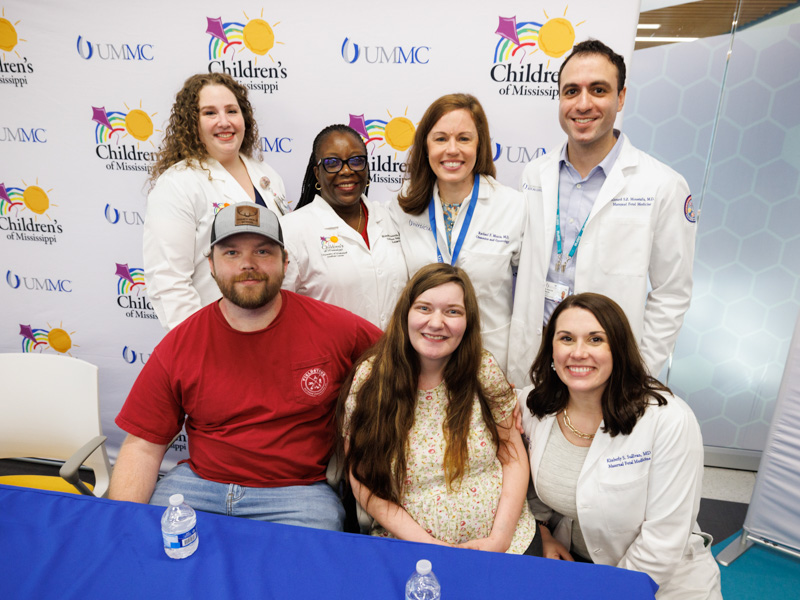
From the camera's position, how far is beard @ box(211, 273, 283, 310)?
1.74 metres

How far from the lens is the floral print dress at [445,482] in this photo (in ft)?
5.52

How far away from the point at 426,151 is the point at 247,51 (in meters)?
1.32

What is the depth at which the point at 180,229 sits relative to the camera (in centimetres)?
227

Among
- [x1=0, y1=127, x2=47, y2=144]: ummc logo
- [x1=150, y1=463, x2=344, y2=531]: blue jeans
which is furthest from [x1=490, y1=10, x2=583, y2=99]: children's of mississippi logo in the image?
[x1=0, y1=127, x2=47, y2=144]: ummc logo

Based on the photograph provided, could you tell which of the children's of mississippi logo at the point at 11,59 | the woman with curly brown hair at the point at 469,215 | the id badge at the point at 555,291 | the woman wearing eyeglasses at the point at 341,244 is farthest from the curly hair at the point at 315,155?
the children's of mississippi logo at the point at 11,59

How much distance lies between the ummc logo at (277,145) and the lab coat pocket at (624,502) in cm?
230

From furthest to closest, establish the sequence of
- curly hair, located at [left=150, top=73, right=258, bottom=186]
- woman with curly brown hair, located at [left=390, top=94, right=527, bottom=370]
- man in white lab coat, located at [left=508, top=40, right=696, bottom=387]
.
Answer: curly hair, located at [left=150, top=73, right=258, bottom=186], woman with curly brown hair, located at [left=390, top=94, right=527, bottom=370], man in white lab coat, located at [left=508, top=40, right=696, bottom=387]

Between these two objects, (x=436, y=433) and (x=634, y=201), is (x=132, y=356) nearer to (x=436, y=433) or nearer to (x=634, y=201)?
(x=436, y=433)

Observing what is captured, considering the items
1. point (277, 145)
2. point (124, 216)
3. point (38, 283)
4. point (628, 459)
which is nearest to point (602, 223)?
point (628, 459)

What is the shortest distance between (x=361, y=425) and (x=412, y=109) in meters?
1.76

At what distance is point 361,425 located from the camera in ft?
5.73

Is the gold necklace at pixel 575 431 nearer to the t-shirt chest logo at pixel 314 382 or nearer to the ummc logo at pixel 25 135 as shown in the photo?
the t-shirt chest logo at pixel 314 382

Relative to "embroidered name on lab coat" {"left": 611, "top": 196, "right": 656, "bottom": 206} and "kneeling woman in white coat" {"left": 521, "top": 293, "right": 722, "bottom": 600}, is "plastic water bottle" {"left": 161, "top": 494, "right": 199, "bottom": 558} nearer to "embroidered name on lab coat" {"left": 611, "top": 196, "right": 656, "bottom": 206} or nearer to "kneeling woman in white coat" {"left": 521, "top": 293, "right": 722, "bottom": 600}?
"kneeling woman in white coat" {"left": 521, "top": 293, "right": 722, "bottom": 600}

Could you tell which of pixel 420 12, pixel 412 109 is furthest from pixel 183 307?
pixel 420 12
